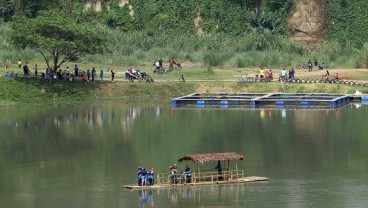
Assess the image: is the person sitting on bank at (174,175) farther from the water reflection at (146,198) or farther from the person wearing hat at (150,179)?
the water reflection at (146,198)

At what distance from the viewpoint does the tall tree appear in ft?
320

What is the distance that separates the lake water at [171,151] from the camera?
55.8m

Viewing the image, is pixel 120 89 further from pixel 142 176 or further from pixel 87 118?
pixel 142 176

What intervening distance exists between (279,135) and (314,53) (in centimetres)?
4689

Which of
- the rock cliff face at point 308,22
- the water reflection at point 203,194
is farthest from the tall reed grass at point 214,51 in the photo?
the water reflection at point 203,194

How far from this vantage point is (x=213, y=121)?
282ft

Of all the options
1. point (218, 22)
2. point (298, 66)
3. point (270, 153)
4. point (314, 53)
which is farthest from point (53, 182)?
point (218, 22)

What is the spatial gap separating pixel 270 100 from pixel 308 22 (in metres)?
41.4

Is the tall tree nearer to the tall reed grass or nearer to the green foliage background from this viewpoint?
the tall reed grass

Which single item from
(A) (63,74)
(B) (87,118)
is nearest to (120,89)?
(A) (63,74)

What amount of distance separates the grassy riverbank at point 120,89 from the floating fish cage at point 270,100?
8.79 ft

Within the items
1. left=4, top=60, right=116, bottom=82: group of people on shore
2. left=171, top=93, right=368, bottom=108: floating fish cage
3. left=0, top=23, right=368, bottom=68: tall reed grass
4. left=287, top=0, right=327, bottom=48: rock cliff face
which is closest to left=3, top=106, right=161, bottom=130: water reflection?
left=171, top=93, right=368, bottom=108: floating fish cage

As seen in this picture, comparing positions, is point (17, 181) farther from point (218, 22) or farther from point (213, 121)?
point (218, 22)

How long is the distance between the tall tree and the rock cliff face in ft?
135
